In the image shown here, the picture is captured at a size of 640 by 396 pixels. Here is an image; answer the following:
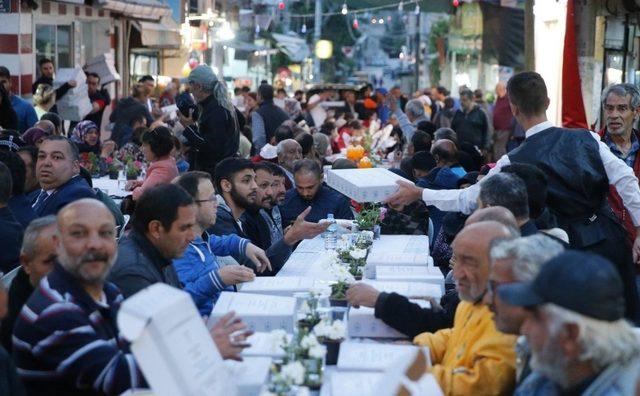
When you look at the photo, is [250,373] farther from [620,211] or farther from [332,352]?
[620,211]

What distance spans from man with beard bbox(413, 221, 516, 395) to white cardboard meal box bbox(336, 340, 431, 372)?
0.15 metres

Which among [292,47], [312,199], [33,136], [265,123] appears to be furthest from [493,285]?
[292,47]

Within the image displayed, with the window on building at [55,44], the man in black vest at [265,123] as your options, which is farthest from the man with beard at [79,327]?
the window on building at [55,44]

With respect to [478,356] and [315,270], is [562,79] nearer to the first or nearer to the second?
[315,270]

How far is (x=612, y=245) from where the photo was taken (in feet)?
22.3

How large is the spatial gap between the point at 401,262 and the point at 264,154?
5065 millimetres

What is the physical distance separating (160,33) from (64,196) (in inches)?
706

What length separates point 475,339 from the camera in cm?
434

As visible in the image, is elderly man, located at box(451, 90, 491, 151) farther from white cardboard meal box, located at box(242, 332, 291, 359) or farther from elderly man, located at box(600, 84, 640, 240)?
white cardboard meal box, located at box(242, 332, 291, 359)

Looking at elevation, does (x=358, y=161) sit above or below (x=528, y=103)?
below

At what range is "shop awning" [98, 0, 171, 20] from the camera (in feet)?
66.6

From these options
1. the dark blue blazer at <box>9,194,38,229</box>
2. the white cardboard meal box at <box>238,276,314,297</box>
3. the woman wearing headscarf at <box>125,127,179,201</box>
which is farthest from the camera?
the woman wearing headscarf at <box>125,127,179,201</box>

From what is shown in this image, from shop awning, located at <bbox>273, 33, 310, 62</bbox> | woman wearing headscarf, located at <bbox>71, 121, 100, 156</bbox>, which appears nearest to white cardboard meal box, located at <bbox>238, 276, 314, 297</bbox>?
woman wearing headscarf, located at <bbox>71, 121, 100, 156</bbox>

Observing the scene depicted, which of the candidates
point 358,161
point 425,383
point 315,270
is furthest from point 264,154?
point 425,383
